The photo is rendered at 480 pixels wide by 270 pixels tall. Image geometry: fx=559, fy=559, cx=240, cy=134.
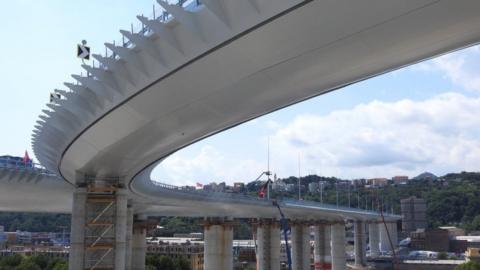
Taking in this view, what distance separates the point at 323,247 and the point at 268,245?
24150mm

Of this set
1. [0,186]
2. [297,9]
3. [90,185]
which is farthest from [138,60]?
[0,186]

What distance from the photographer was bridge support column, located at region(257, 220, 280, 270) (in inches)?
3469

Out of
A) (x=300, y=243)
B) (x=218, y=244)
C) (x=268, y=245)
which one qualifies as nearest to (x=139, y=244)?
(x=218, y=244)

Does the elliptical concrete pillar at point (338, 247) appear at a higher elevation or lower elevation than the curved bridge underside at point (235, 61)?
lower

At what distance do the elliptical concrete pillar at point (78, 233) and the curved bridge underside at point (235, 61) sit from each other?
763cm

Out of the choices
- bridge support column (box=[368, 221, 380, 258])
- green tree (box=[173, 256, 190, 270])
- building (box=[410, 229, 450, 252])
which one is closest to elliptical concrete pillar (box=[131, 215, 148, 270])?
green tree (box=[173, 256, 190, 270])

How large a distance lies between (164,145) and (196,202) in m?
32.8

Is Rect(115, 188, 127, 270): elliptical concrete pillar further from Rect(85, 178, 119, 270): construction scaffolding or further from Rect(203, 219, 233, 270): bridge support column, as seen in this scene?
Rect(203, 219, 233, 270): bridge support column

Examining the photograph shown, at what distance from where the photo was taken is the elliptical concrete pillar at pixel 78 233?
35.8m

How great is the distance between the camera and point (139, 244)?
253 ft

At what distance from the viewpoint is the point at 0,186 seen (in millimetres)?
40469

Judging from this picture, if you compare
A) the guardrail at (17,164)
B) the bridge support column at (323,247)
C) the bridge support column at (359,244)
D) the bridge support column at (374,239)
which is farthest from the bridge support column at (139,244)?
the bridge support column at (374,239)

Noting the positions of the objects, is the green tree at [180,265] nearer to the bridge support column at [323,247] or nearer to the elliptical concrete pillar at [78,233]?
the bridge support column at [323,247]

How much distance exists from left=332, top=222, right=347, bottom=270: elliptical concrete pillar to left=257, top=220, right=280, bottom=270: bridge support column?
2361cm
